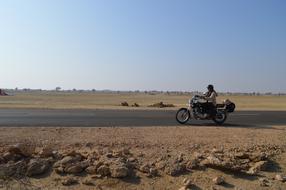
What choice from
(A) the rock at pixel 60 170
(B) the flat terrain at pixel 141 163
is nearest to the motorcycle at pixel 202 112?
(B) the flat terrain at pixel 141 163

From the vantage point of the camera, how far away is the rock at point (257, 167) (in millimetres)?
11469

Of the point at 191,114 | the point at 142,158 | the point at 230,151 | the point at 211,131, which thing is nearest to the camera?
the point at 142,158

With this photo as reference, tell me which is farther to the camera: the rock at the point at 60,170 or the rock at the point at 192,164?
the rock at the point at 192,164

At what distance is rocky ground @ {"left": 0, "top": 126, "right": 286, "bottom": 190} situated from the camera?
10719mm

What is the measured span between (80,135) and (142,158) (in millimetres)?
3816

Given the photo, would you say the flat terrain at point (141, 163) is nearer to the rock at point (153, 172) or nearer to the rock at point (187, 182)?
the rock at point (153, 172)

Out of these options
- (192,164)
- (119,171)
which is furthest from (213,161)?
(119,171)

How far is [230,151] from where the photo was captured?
12.9 meters

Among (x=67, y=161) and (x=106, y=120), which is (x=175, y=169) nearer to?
(x=67, y=161)

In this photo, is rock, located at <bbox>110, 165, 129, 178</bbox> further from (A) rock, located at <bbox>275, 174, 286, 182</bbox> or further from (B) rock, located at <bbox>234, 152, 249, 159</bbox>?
(A) rock, located at <bbox>275, 174, 286, 182</bbox>

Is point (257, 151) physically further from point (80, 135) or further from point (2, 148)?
point (2, 148)

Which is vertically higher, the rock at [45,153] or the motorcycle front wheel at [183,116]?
the motorcycle front wheel at [183,116]

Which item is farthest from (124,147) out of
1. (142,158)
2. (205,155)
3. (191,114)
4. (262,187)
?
(191,114)

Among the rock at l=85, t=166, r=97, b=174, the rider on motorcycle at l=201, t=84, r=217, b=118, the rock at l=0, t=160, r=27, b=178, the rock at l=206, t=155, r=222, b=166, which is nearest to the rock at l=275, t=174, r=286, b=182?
the rock at l=206, t=155, r=222, b=166
